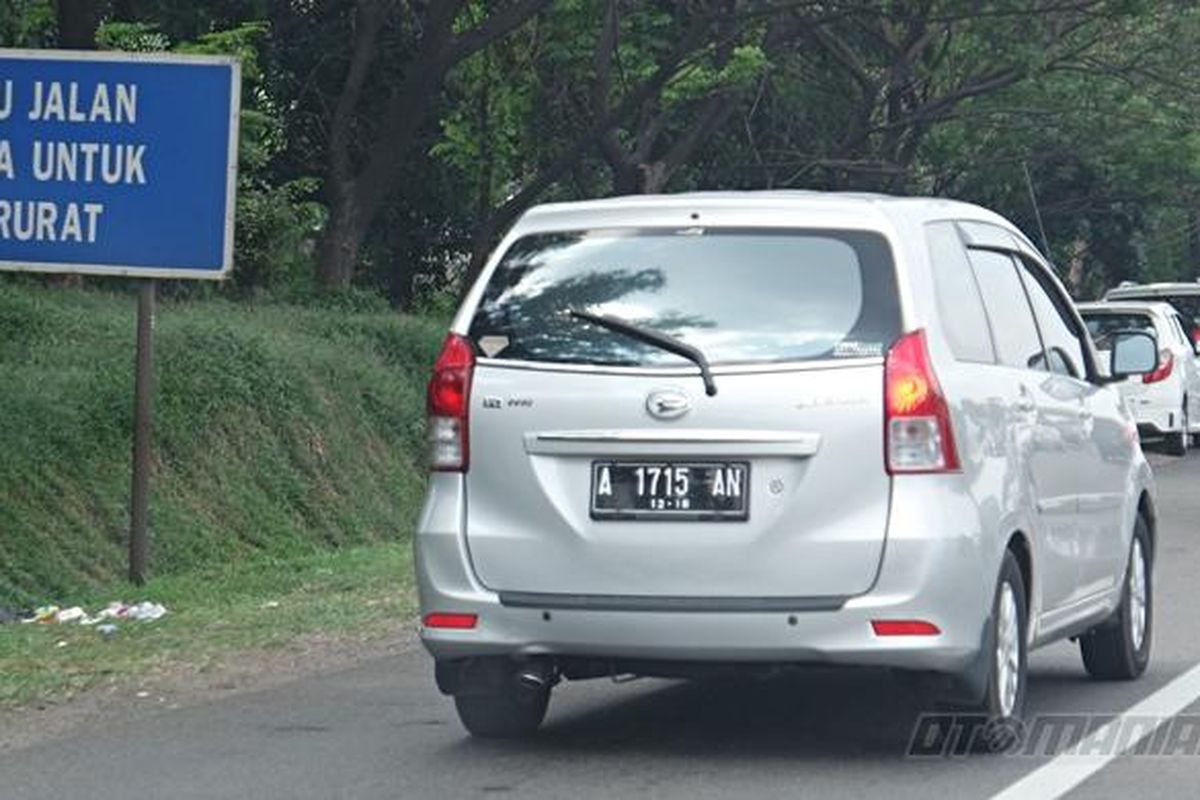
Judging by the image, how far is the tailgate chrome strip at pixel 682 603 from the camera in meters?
8.42

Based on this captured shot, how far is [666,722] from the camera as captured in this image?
9.93 metres

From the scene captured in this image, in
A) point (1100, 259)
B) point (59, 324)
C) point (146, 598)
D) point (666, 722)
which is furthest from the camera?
point (1100, 259)

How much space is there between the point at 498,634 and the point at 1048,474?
2.17 m

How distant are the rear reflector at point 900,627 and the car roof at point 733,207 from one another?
1343mm

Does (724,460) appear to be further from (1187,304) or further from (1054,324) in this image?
(1187,304)

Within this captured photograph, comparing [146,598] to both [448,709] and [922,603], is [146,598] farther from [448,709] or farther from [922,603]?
[922,603]

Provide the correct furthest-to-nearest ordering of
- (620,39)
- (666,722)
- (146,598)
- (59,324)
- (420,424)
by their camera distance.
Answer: (620,39) → (420,424) → (59,324) → (146,598) → (666,722)

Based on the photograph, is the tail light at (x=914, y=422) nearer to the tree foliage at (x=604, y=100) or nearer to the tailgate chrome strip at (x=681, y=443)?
the tailgate chrome strip at (x=681, y=443)

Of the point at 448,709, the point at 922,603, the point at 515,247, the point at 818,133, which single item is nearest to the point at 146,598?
the point at 448,709

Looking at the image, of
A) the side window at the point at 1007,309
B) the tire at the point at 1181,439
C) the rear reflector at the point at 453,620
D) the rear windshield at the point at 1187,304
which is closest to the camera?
the rear reflector at the point at 453,620

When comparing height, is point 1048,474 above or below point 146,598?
above

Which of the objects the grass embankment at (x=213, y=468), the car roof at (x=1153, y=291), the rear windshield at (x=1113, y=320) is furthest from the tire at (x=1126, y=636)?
the car roof at (x=1153, y=291)

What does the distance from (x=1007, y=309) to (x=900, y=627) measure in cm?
189

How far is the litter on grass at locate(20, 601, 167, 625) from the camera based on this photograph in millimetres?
13594
